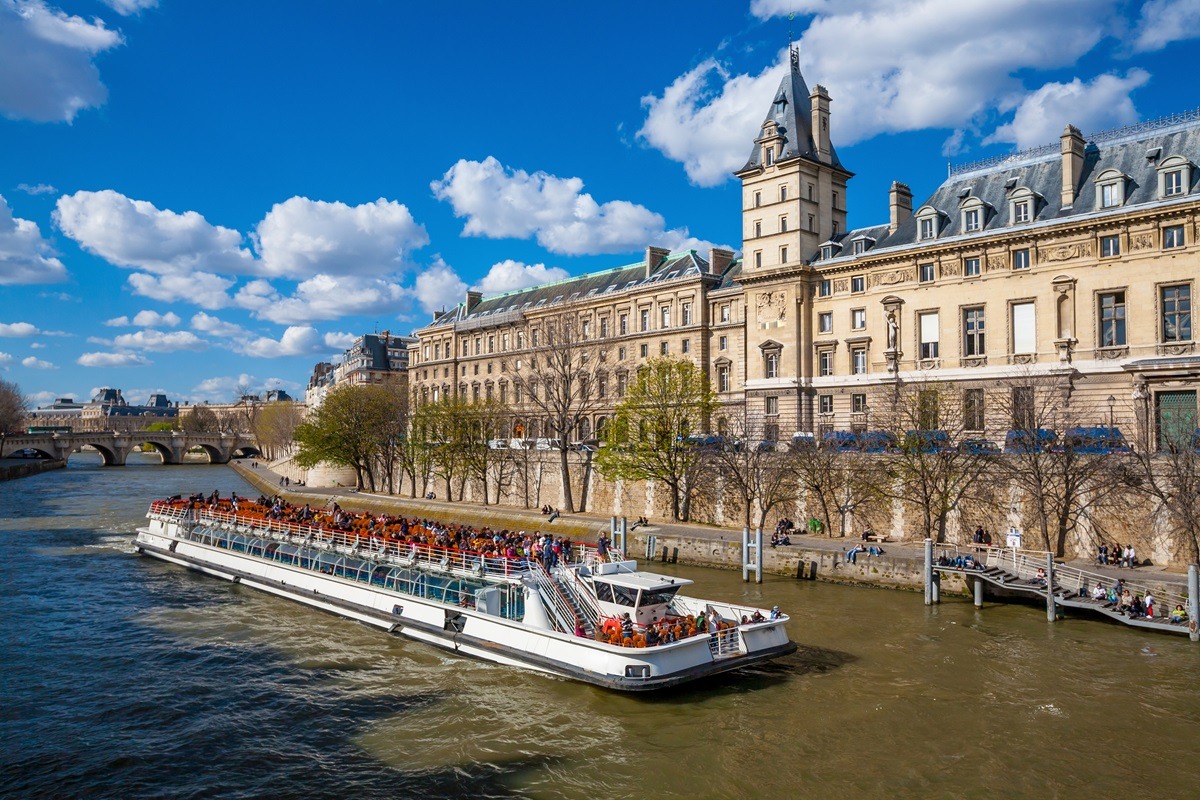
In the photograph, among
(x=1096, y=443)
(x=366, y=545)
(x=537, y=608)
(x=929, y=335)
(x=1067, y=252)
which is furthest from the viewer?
(x=929, y=335)

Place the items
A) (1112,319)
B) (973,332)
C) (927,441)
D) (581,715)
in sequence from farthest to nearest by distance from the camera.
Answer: (973,332)
(1112,319)
(927,441)
(581,715)

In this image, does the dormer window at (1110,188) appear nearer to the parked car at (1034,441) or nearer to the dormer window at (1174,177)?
the dormer window at (1174,177)

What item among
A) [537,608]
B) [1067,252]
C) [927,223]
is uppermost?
[927,223]

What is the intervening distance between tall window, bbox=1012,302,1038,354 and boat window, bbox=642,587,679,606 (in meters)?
31.4

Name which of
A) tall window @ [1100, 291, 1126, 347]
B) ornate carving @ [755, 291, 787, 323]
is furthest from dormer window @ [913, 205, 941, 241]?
tall window @ [1100, 291, 1126, 347]

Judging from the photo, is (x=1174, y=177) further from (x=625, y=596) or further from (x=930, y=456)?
(x=625, y=596)

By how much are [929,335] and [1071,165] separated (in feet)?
37.8

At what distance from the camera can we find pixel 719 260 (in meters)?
69.4

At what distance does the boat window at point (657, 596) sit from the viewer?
22953 mm

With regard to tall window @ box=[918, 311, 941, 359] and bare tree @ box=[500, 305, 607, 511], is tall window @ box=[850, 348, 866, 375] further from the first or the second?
bare tree @ box=[500, 305, 607, 511]

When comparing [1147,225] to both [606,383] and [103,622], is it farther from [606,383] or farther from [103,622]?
[103,622]

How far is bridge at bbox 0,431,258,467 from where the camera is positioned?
124m

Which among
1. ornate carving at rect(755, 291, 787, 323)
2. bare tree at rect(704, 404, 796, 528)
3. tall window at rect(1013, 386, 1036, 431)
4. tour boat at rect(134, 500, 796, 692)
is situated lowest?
tour boat at rect(134, 500, 796, 692)

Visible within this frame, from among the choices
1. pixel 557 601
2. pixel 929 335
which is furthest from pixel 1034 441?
pixel 557 601
